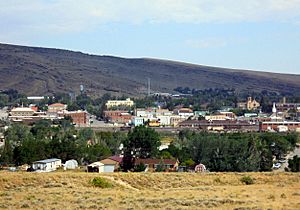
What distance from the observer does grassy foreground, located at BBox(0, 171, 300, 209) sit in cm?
1816

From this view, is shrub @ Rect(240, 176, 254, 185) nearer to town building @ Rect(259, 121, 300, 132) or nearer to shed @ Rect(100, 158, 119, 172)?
shed @ Rect(100, 158, 119, 172)

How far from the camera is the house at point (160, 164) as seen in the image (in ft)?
145

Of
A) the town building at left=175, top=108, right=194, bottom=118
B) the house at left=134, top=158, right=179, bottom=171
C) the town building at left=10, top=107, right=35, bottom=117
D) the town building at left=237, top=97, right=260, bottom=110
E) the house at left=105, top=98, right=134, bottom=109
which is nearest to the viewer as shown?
the house at left=134, top=158, right=179, bottom=171

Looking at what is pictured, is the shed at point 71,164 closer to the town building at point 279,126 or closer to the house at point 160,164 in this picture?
the house at point 160,164

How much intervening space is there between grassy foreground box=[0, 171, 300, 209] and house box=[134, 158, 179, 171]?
16.6 m

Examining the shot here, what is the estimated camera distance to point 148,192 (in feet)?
73.9

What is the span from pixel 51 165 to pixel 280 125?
66.3 m

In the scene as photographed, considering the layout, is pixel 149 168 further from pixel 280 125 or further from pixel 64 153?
pixel 280 125

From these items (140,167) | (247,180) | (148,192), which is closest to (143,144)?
(140,167)

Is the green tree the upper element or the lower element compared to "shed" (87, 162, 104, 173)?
upper

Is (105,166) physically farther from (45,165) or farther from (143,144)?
(143,144)

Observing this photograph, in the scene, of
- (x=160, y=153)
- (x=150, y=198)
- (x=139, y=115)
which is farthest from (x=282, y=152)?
(x=139, y=115)

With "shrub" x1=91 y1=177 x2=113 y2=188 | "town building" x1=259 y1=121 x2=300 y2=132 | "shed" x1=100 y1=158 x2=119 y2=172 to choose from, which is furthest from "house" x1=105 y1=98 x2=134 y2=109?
"shrub" x1=91 y1=177 x2=113 y2=188

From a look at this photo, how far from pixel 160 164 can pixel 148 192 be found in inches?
865
